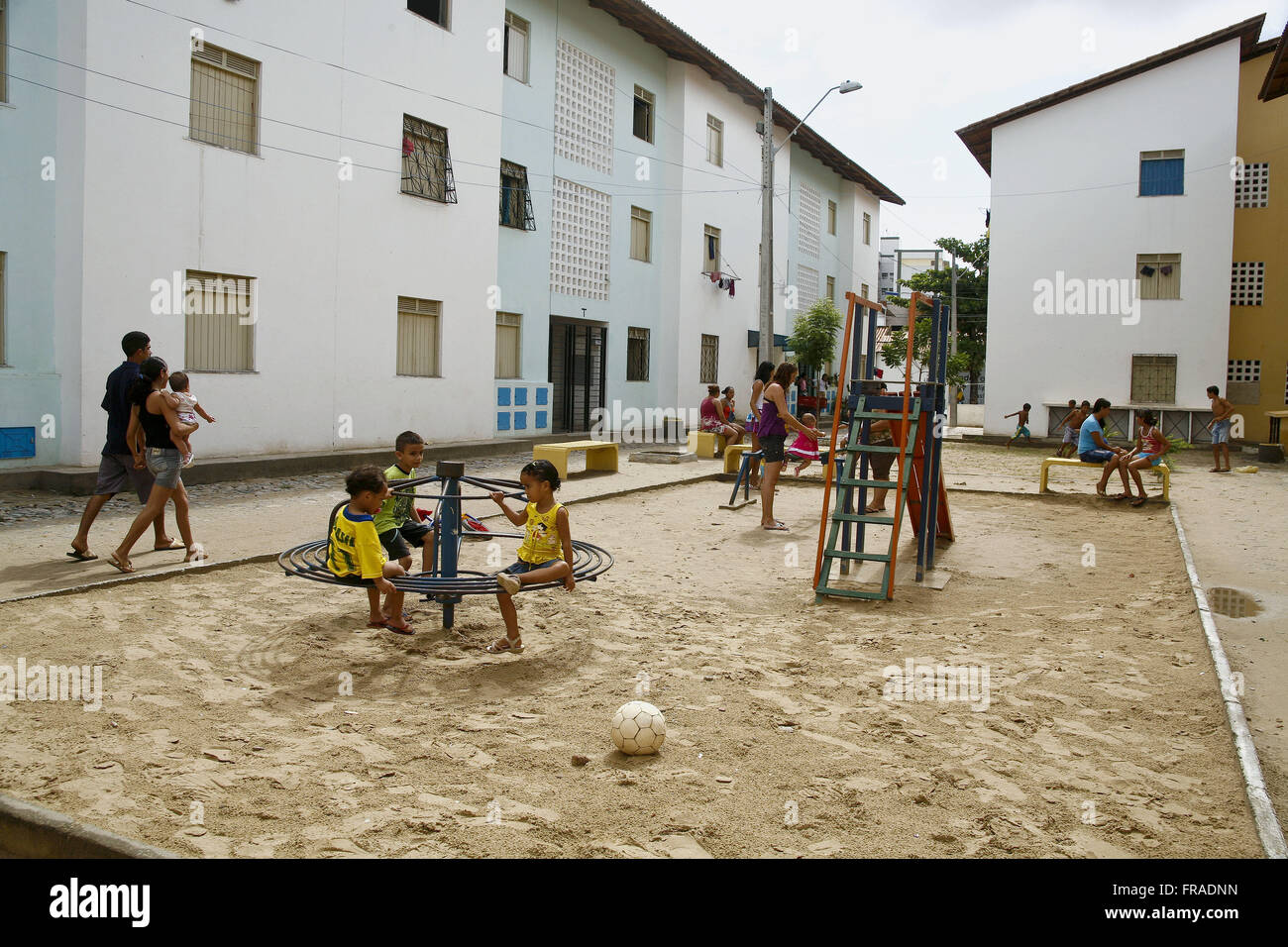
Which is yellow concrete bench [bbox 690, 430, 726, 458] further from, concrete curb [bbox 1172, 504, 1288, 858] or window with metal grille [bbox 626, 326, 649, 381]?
concrete curb [bbox 1172, 504, 1288, 858]

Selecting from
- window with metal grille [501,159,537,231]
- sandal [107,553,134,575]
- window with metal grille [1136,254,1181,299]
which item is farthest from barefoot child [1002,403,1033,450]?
sandal [107,553,134,575]

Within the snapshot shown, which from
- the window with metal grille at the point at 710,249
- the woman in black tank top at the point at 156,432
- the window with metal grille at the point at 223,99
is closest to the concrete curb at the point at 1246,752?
the woman in black tank top at the point at 156,432

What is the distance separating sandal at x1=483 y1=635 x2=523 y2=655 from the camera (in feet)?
19.4

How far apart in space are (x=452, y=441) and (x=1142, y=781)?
52.6 ft

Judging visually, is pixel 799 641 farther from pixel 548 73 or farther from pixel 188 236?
pixel 548 73

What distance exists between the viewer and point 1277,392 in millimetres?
27141

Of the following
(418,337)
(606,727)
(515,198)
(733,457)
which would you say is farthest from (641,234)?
(606,727)

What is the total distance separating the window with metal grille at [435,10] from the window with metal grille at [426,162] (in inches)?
77.2

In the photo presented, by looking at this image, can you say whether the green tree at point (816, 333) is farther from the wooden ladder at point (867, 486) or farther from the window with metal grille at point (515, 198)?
the wooden ladder at point (867, 486)

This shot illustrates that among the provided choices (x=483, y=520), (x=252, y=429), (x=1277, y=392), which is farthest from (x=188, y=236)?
(x=1277, y=392)

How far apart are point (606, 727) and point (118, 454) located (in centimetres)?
539

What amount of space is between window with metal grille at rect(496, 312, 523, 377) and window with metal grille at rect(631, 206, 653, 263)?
18.1ft

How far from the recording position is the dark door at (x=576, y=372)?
77.7ft

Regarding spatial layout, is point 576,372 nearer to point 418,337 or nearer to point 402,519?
point 418,337
